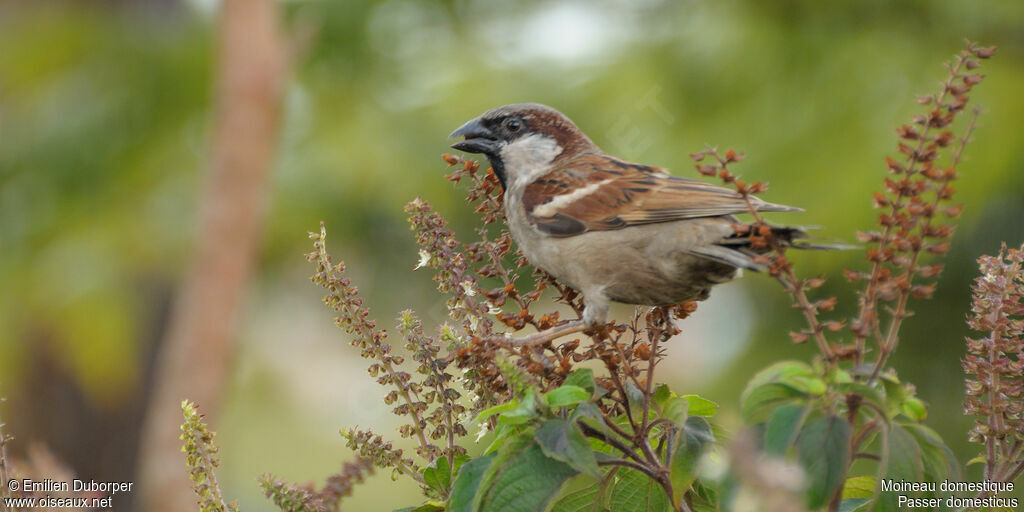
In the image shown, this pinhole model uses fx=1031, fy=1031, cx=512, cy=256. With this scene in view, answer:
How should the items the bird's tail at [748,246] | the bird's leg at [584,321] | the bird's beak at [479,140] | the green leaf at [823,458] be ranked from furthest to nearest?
1. the bird's beak at [479,140]
2. the bird's leg at [584,321]
3. the bird's tail at [748,246]
4. the green leaf at [823,458]

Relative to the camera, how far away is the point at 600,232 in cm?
299

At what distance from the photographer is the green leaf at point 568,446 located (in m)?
1.42

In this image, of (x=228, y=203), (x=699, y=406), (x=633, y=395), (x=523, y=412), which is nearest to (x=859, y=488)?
(x=699, y=406)

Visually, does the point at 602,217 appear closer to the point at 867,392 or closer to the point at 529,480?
the point at 529,480

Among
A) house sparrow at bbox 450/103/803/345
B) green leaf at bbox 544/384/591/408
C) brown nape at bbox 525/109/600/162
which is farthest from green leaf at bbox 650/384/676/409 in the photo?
brown nape at bbox 525/109/600/162

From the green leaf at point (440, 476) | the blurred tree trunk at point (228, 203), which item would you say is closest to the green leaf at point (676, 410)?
the green leaf at point (440, 476)

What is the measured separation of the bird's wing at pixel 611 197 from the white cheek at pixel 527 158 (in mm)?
74

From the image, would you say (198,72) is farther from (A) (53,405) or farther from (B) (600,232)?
(B) (600,232)

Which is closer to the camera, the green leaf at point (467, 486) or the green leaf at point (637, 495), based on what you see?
the green leaf at point (467, 486)

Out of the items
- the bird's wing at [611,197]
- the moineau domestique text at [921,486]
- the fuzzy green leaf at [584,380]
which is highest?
the bird's wing at [611,197]

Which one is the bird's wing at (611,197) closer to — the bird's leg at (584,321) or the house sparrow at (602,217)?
the house sparrow at (602,217)

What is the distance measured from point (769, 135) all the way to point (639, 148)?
3.40ft

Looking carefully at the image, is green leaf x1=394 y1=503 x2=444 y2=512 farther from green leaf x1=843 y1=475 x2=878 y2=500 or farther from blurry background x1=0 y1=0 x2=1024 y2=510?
blurry background x1=0 y1=0 x2=1024 y2=510

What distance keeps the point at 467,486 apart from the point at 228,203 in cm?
607
